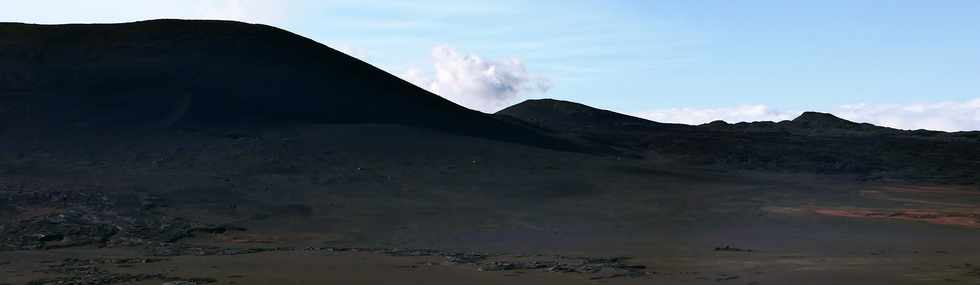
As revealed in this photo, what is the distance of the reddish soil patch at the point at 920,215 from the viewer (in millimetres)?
25688

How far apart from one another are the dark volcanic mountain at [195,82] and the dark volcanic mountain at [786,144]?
7509mm

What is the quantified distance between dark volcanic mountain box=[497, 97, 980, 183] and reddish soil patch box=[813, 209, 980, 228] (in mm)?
15042

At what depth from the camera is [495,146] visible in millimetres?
39750

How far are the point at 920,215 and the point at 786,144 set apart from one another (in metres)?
28.4

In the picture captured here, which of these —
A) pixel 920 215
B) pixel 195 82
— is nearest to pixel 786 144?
pixel 195 82

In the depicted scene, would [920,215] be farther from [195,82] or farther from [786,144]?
[786,144]

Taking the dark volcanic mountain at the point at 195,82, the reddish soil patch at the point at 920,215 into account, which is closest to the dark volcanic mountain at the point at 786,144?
the dark volcanic mountain at the point at 195,82

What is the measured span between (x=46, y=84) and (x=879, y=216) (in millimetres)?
28387

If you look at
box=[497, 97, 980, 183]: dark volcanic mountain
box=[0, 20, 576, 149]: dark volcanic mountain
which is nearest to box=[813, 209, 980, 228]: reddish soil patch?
box=[497, 97, 980, 183]: dark volcanic mountain

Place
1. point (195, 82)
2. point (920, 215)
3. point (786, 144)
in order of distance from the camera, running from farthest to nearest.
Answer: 1. point (786, 144)
2. point (195, 82)
3. point (920, 215)

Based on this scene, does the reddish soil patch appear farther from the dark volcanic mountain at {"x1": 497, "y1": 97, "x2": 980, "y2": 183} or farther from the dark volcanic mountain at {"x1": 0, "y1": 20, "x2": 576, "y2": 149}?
the dark volcanic mountain at {"x1": 0, "y1": 20, "x2": 576, "y2": 149}

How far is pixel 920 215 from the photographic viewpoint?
27.2 meters

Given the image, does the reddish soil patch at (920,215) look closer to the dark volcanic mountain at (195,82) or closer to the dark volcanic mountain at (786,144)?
the dark volcanic mountain at (786,144)

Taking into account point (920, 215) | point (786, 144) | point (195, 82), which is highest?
point (195, 82)
